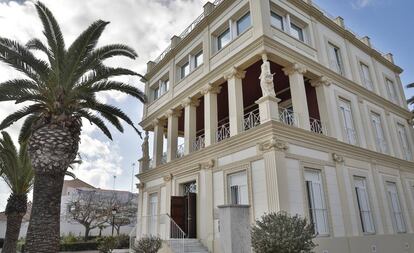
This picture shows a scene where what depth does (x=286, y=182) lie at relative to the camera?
A: 10.2 metres

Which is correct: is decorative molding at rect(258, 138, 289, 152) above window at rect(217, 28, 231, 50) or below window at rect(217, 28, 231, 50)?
below

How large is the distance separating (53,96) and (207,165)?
6.60 meters

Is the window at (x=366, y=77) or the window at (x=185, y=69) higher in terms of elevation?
the window at (x=185, y=69)

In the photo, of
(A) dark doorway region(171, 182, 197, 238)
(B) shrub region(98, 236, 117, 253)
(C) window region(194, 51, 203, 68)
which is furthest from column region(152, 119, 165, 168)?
(B) shrub region(98, 236, 117, 253)

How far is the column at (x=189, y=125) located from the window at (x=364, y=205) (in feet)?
25.5

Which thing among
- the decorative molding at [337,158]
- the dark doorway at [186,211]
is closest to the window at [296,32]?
the decorative molding at [337,158]

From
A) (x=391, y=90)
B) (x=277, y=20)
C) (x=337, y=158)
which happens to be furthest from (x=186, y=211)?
(x=391, y=90)

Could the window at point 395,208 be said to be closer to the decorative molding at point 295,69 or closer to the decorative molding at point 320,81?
the decorative molding at point 320,81

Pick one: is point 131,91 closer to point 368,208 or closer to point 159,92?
point 159,92

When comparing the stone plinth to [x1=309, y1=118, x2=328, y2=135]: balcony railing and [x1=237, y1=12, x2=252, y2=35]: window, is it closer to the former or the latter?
[x1=309, y1=118, x2=328, y2=135]: balcony railing

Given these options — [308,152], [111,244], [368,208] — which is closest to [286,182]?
[308,152]

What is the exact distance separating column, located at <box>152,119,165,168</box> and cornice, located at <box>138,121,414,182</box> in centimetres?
158

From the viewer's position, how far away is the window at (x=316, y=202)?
10977mm

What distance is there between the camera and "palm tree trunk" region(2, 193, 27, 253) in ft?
51.1
